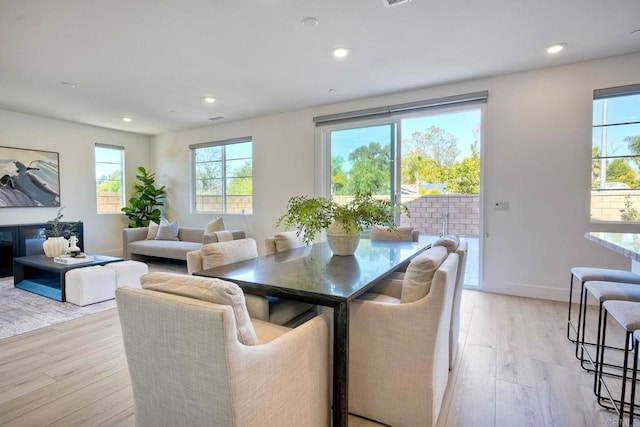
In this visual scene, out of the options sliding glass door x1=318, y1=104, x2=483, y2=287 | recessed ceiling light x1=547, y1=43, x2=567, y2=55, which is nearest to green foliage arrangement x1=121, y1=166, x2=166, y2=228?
sliding glass door x1=318, y1=104, x2=483, y2=287

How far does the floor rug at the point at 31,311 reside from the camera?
292cm

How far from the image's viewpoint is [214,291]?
3.65ft

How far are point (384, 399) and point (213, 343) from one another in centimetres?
104

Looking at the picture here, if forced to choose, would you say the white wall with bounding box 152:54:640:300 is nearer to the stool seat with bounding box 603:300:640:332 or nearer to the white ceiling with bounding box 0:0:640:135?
the white ceiling with bounding box 0:0:640:135

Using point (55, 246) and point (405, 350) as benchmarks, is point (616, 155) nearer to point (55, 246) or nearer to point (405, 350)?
point (405, 350)

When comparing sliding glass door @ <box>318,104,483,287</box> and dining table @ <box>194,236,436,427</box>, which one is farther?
sliding glass door @ <box>318,104,483,287</box>

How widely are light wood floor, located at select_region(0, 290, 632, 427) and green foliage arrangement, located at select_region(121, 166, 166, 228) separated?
3.94 metres

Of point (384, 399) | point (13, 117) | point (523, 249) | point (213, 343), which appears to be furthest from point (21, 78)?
point (523, 249)

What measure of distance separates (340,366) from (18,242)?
596cm

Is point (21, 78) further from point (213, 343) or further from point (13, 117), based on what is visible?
point (213, 343)

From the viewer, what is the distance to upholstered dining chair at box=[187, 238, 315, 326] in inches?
69.1

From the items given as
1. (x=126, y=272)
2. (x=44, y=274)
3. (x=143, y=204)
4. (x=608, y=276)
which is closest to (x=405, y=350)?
(x=608, y=276)

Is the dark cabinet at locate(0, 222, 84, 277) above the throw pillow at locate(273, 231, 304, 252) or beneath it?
beneath

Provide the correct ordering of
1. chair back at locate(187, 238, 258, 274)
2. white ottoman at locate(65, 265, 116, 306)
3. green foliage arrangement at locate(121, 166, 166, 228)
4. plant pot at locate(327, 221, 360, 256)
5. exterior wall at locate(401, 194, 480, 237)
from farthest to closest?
green foliage arrangement at locate(121, 166, 166, 228) → exterior wall at locate(401, 194, 480, 237) → white ottoman at locate(65, 265, 116, 306) → plant pot at locate(327, 221, 360, 256) → chair back at locate(187, 238, 258, 274)
